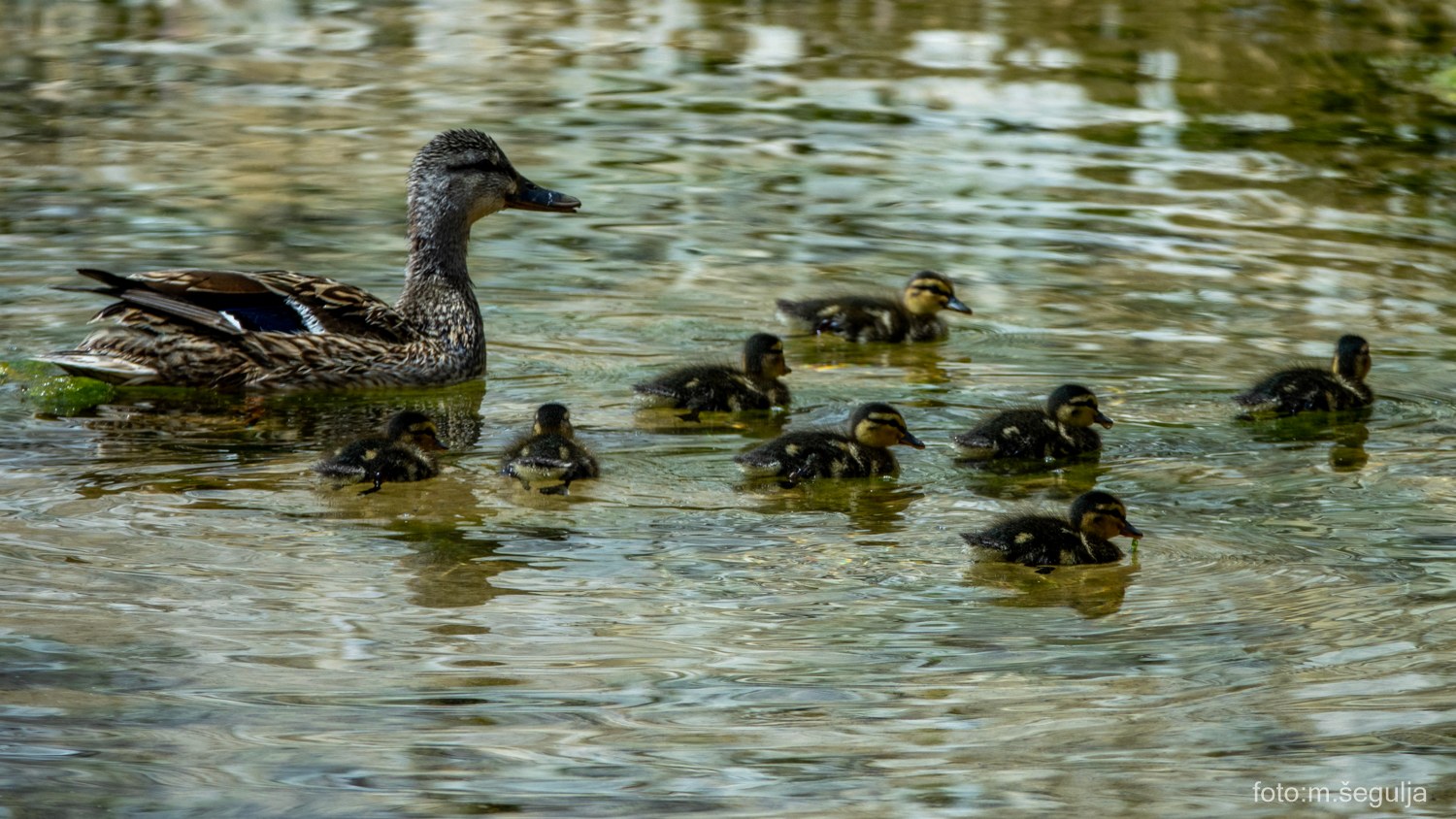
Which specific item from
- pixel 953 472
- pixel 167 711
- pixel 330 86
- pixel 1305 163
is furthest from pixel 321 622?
pixel 330 86

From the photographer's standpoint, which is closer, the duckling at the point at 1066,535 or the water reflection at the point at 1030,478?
the duckling at the point at 1066,535

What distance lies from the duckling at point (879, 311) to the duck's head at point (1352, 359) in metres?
1.49

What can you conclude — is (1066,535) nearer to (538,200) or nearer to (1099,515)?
(1099,515)

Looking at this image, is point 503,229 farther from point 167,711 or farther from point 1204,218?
point 167,711

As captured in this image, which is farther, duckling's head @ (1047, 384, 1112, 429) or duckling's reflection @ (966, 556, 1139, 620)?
duckling's head @ (1047, 384, 1112, 429)

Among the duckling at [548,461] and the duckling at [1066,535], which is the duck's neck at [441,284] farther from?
the duckling at [1066,535]

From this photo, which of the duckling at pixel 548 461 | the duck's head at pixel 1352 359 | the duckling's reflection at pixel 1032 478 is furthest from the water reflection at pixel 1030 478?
the duck's head at pixel 1352 359

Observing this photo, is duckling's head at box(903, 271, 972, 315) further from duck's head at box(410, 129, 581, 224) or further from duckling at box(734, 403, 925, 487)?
duckling at box(734, 403, 925, 487)

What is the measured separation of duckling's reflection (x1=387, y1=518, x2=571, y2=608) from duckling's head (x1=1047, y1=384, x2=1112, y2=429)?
177 cm

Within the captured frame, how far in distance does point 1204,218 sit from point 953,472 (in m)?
4.28

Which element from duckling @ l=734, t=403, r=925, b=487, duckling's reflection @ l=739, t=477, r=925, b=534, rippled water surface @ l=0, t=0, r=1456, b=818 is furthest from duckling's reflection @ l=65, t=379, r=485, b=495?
A: duckling's reflection @ l=739, t=477, r=925, b=534

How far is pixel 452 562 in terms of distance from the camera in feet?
17.6

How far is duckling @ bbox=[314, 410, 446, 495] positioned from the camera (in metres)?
5.98

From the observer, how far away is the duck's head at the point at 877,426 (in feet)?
21.0
